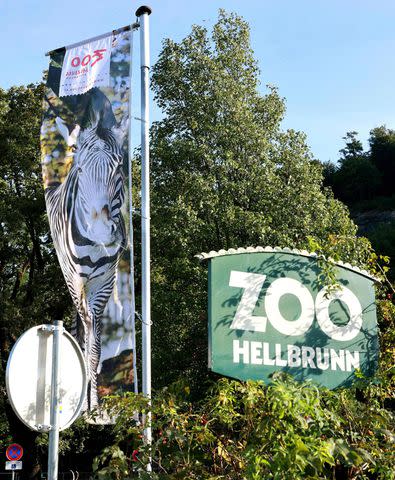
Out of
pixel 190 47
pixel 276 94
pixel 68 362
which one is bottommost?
pixel 68 362

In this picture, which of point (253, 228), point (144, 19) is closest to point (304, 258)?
point (144, 19)

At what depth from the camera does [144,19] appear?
30.9 feet

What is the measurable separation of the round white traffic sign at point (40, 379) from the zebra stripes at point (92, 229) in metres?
4.42

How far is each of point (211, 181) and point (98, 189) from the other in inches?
456

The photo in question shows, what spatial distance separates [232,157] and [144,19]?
11327 millimetres

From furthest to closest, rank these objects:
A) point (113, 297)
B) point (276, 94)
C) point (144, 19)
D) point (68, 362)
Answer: point (276, 94) < point (144, 19) < point (113, 297) < point (68, 362)

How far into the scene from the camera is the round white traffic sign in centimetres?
377

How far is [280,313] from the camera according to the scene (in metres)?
5.41

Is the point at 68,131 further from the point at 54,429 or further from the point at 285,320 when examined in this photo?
the point at 54,429

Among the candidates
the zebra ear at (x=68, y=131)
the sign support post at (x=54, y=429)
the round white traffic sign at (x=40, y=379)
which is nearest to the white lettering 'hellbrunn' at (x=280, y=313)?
the round white traffic sign at (x=40, y=379)

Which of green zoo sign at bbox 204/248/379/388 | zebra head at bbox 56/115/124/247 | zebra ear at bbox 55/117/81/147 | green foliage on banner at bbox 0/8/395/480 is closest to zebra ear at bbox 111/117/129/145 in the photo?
zebra head at bbox 56/115/124/247

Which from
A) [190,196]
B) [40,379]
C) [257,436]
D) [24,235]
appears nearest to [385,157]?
[24,235]

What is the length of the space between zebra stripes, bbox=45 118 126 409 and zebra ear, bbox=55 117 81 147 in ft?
0.83

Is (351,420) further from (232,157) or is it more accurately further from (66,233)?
(232,157)
